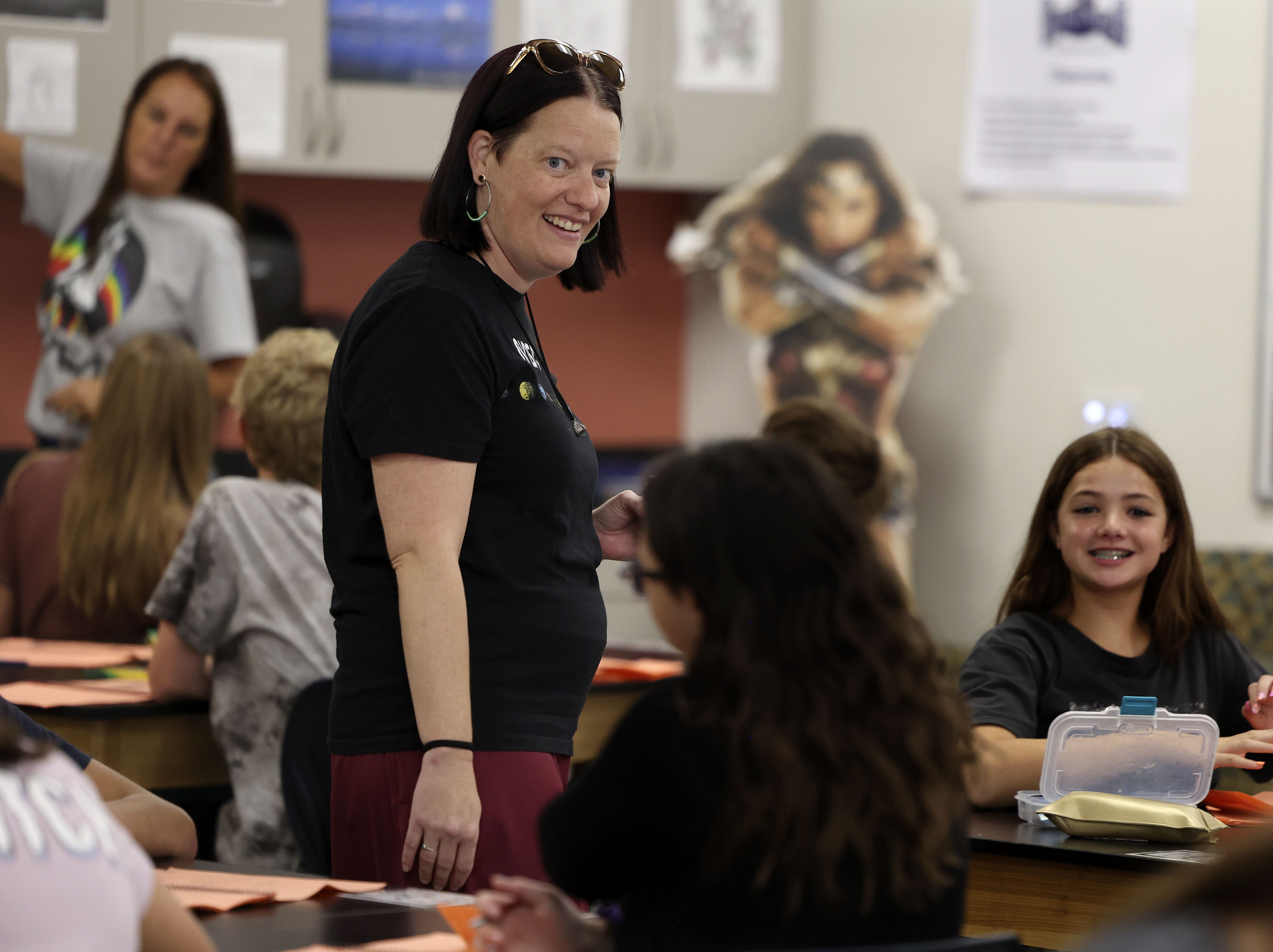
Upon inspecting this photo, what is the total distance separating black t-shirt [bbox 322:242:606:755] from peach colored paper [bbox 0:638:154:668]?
1262 millimetres

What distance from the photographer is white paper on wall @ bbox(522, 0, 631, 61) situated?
4031mm

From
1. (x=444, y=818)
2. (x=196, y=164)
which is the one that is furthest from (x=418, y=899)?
(x=196, y=164)

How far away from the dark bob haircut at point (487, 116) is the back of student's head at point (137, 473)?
1348 millimetres

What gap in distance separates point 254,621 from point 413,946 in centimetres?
120

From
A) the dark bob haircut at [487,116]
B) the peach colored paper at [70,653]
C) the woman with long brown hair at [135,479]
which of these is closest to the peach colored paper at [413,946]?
the dark bob haircut at [487,116]

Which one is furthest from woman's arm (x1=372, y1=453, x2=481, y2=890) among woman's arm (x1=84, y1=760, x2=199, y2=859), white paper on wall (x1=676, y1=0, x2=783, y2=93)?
white paper on wall (x1=676, y1=0, x2=783, y2=93)

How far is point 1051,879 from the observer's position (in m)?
1.70

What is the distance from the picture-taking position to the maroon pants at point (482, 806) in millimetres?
1533

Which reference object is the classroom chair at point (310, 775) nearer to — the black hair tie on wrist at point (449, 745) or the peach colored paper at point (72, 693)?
the peach colored paper at point (72, 693)

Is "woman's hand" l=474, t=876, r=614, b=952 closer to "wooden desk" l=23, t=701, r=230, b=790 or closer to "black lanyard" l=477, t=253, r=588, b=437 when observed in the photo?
"black lanyard" l=477, t=253, r=588, b=437

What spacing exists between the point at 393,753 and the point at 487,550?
213 mm

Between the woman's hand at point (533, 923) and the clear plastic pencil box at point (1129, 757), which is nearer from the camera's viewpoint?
the woman's hand at point (533, 923)

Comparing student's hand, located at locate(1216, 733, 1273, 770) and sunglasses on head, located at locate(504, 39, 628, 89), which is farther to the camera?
student's hand, located at locate(1216, 733, 1273, 770)

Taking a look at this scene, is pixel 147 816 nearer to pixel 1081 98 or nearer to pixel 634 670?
pixel 634 670
